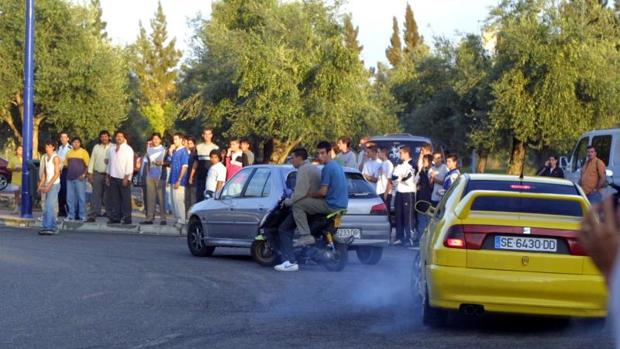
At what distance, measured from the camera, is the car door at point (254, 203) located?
16188mm

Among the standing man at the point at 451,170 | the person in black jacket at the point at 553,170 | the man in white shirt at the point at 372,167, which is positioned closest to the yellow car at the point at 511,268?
the standing man at the point at 451,170

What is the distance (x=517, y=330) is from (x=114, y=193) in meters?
13.5

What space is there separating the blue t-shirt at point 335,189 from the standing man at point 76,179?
351 inches

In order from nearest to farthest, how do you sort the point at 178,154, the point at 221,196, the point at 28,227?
1. the point at 221,196
2. the point at 178,154
3. the point at 28,227

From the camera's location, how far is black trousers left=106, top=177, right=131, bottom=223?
22.2m

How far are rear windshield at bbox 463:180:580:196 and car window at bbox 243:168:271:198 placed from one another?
19.2ft

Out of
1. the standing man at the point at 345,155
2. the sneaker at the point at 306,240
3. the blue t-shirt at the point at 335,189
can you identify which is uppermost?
the standing man at the point at 345,155

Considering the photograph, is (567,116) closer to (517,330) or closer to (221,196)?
(221,196)

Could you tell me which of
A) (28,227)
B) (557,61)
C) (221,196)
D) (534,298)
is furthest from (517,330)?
(557,61)

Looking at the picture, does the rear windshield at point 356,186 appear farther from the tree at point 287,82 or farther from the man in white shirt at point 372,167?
the tree at point 287,82

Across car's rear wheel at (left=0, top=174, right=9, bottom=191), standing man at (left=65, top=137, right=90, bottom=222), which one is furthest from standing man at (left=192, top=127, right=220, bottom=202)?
car's rear wheel at (left=0, top=174, right=9, bottom=191)

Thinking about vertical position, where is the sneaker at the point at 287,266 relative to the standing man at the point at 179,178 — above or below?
below

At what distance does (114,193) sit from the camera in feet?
73.3

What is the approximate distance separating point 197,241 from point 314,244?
275cm
